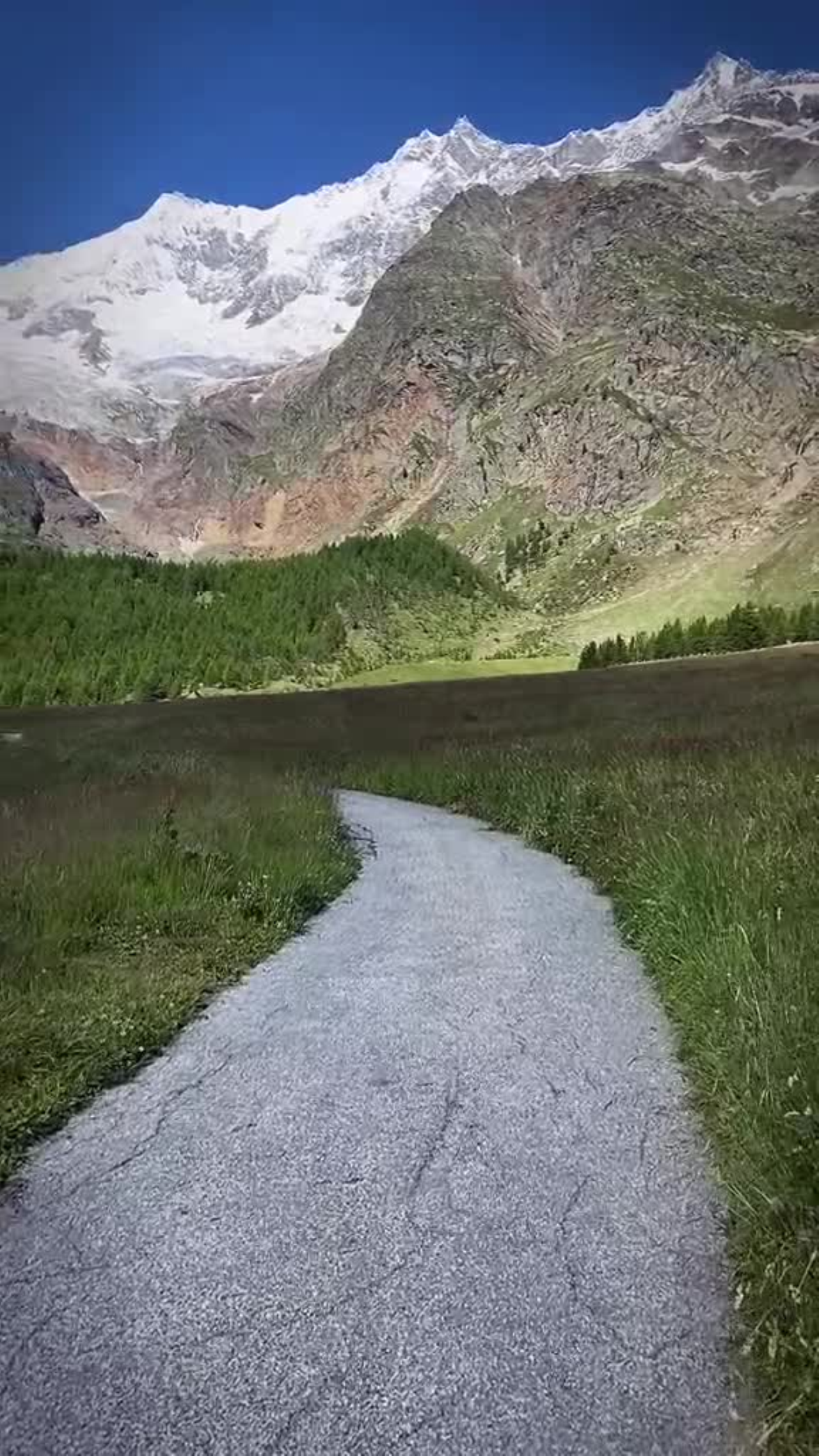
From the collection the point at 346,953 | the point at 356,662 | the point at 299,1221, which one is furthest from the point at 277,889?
the point at 356,662

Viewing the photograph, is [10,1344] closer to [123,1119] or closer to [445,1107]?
[123,1119]

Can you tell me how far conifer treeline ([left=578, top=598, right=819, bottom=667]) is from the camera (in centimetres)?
13488

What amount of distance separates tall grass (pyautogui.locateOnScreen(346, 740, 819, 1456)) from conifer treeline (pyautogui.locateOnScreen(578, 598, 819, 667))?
118 meters

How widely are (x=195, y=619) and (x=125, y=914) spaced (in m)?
168

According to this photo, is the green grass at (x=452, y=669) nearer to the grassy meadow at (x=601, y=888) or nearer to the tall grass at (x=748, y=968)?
the grassy meadow at (x=601, y=888)

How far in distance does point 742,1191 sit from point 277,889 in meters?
8.83

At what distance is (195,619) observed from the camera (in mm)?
175125

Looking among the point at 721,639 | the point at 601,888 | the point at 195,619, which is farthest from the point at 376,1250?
the point at 195,619

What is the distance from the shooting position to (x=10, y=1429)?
12.5ft

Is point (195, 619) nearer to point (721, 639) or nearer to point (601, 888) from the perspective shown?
point (721, 639)

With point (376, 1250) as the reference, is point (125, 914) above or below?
above

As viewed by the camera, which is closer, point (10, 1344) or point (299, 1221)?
point (10, 1344)

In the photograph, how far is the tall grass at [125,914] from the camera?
7.16 meters

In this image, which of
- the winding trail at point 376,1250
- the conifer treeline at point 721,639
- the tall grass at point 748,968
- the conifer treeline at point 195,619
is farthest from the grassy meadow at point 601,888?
the conifer treeline at point 195,619
